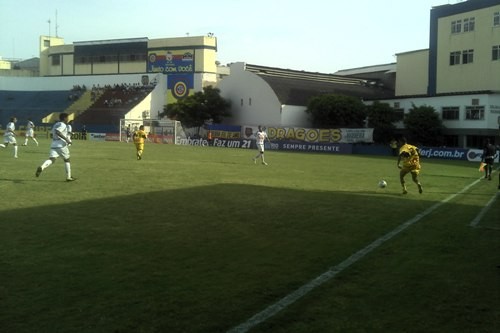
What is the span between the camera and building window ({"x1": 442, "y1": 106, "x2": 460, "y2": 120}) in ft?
171

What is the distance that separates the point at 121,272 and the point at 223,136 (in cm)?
5745

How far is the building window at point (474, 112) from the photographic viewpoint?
163 ft

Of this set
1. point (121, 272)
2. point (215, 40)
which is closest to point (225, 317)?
point (121, 272)

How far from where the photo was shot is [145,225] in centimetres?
970

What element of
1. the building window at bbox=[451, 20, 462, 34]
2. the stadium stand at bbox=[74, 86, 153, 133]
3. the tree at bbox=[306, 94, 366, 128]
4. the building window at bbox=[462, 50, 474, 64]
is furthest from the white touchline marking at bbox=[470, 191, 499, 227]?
the stadium stand at bbox=[74, 86, 153, 133]

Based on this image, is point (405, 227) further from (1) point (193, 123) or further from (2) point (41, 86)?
(2) point (41, 86)

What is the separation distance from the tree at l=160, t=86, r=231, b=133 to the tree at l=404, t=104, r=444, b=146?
2821 cm

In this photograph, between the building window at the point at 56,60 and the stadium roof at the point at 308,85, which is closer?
the stadium roof at the point at 308,85

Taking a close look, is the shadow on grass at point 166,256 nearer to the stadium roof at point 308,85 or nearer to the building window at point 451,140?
the building window at point 451,140

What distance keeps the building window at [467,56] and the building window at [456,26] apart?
281cm

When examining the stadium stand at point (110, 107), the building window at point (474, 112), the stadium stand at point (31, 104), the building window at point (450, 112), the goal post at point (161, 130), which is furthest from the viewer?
the stadium stand at point (31, 104)

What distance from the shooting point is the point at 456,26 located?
188ft

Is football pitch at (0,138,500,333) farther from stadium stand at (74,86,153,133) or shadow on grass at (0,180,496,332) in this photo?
stadium stand at (74,86,153,133)

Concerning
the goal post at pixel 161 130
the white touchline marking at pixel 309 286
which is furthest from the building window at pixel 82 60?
the white touchline marking at pixel 309 286
